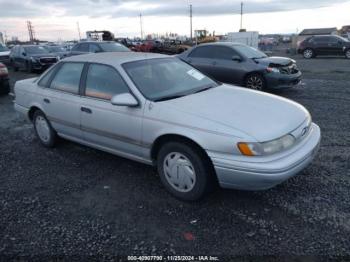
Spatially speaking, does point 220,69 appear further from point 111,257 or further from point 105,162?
point 111,257

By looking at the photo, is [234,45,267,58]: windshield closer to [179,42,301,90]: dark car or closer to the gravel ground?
[179,42,301,90]: dark car

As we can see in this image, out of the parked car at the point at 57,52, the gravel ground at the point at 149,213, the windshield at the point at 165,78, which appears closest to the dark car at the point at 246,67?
the gravel ground at the point at 149,213

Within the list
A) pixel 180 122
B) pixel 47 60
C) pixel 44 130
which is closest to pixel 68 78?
pixel 44 130

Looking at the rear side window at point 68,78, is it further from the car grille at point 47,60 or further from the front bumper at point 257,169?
the car grille at point 47,60

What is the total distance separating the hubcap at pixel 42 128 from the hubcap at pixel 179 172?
8.34 feet

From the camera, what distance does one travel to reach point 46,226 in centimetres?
328

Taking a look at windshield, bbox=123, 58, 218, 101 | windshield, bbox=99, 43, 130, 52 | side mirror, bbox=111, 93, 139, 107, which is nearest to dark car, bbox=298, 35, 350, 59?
windshield, bbox=99, 43, 130, 52

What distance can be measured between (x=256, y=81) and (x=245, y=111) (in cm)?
593

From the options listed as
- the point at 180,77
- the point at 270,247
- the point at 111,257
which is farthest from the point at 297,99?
the point at 111,257

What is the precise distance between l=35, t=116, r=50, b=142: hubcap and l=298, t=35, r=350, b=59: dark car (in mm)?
21399

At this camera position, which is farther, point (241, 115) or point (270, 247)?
point (241, 115)

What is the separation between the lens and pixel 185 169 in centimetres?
348

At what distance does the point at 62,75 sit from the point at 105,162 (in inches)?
57.1

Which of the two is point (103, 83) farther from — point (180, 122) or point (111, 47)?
point (111, 47)
